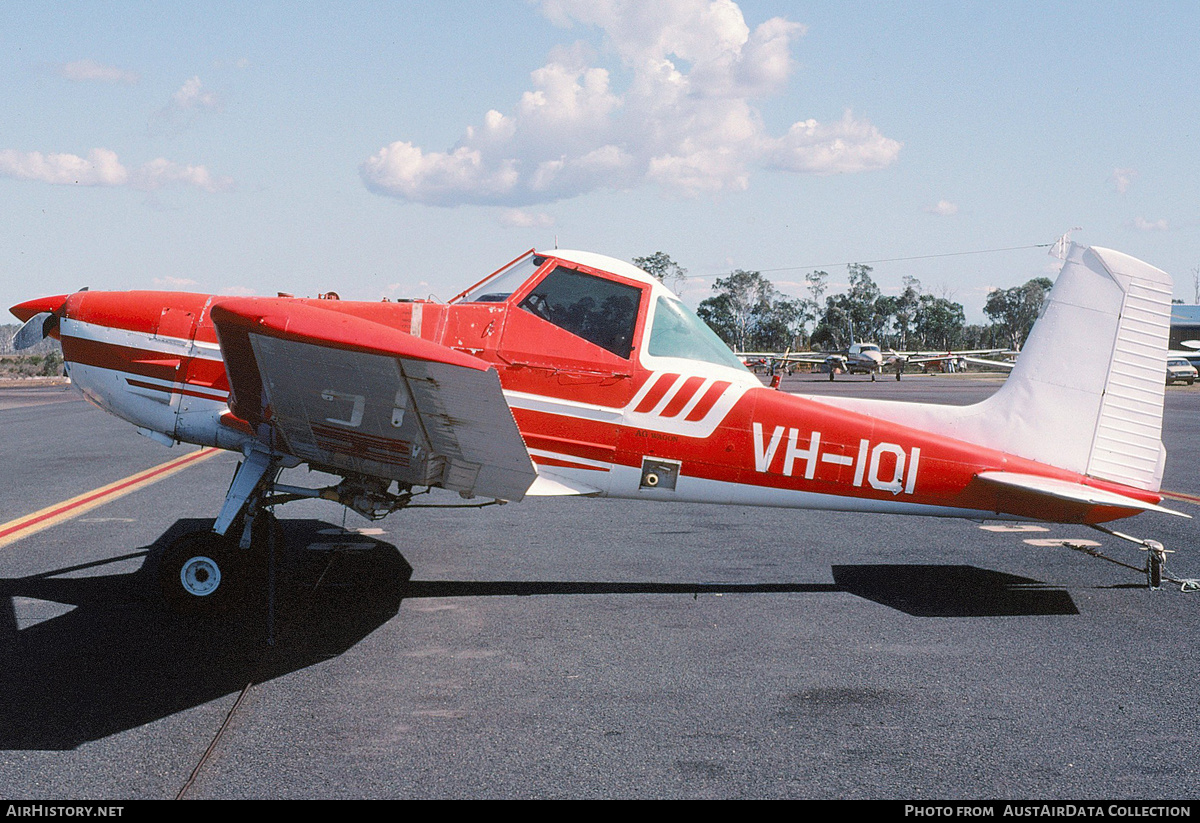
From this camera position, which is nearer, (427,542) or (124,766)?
(124,766)

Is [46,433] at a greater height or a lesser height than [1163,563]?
lesser

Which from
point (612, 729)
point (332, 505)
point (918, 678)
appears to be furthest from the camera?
point (332, 505)

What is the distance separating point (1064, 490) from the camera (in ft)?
19.7

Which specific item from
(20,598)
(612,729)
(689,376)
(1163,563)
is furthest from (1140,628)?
(20,598)

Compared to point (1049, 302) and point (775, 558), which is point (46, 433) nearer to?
point (775, 558)

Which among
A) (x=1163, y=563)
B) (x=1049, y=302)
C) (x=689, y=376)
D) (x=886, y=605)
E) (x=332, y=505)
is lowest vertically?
(x=332, y=505)

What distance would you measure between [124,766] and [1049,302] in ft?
20.8

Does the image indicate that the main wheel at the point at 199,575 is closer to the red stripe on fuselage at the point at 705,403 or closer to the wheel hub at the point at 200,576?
the wheel hub at the point at 200,576

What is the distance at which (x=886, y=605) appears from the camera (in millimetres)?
5906

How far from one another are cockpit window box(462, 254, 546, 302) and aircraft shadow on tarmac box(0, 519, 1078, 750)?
2.02 m

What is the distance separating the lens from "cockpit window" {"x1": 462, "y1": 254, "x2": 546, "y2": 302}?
236 inches

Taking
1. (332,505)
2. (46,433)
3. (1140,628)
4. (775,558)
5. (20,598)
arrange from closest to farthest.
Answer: (1140,628)
(20,598)
(775,558)
(332,505)
(46,433)

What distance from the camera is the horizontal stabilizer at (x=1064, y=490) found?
5898mm

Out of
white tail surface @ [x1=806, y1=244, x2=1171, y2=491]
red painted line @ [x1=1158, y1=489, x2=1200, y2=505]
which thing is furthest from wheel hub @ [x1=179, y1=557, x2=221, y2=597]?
red painted line @ [x1=1158, y1=489, x2=1200, y2=505]
